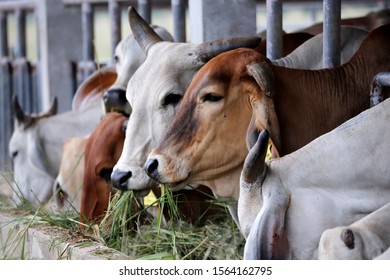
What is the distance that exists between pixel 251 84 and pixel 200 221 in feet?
3.54

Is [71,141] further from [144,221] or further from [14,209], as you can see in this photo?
[144,221]

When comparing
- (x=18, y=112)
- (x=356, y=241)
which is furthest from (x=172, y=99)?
(x=18, y=112)

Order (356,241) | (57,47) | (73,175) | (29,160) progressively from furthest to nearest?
(57,47)
(29,160)
(73,175)
(356,241)

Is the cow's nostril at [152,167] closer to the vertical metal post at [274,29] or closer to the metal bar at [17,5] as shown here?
the vertical metal post at [274,29]

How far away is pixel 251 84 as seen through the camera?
381 cm

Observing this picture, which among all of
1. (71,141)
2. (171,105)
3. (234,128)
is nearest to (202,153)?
(234,128)

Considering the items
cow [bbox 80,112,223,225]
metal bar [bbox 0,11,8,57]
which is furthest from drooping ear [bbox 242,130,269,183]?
metal bar [bbox 0,11,8,57]

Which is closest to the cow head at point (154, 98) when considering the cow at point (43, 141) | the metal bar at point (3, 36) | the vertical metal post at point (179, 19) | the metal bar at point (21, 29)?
the vertical metal post at point (179, 19)

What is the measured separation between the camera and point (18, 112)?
6.73 metres

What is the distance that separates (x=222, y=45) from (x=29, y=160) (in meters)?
2.83

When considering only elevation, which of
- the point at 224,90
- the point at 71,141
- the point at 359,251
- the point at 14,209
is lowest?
the point at 14,209

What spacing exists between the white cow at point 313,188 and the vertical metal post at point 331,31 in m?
0.98

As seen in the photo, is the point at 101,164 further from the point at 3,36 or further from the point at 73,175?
the point at 3,36
